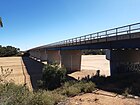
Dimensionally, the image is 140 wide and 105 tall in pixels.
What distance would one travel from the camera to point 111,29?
1207 inches

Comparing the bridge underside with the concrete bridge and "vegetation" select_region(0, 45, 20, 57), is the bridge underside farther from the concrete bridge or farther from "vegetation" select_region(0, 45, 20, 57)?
"vegetation" select_region(0, 45, 20, 57)

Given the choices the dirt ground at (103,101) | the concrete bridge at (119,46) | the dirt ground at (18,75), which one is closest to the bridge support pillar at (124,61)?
the concrete bridge at (119,46)

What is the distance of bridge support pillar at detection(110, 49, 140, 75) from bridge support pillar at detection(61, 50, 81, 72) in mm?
24956

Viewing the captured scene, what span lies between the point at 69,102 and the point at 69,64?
143 ft

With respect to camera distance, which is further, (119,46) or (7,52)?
(7,52)

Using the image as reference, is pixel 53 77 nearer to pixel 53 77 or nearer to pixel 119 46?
pixel 53 77

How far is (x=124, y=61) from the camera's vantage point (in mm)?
31688

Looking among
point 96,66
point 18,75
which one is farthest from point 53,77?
point 96,66

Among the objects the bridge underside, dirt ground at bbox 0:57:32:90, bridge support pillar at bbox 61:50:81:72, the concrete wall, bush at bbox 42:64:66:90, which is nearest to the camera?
the bridge underside

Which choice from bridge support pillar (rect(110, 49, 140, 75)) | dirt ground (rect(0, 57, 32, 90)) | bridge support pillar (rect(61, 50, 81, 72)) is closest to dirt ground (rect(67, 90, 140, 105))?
dirt ground (rect(0, 57, 32, 90))

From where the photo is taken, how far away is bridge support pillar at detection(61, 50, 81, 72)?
2247 inches

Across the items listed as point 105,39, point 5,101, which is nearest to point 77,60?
point 105,39

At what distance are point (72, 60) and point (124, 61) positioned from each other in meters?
26.7

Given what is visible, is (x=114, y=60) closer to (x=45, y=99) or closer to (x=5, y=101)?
(x=45, y=99)
